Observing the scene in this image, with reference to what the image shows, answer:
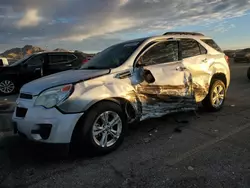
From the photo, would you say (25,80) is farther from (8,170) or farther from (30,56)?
(8,170)

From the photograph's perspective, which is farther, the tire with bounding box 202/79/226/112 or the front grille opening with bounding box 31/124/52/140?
the tire with bounding box 202/79/226/112

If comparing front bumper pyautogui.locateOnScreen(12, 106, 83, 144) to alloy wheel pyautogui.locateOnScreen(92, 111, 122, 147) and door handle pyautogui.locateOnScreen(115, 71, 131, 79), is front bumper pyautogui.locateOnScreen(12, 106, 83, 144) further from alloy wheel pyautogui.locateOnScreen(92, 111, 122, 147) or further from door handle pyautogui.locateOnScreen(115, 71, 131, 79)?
→ door handle pyautogui.locateOnScreen(115, 71, 131, 79)

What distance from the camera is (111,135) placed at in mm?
4148

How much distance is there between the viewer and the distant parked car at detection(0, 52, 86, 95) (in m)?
10.6

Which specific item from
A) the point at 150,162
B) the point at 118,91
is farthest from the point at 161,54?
the point at 150,162

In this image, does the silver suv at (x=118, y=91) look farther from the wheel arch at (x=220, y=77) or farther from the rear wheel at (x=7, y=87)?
the rear wheel at (x=7, y=87)

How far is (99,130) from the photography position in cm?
398

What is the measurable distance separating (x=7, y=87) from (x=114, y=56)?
22.8 ft

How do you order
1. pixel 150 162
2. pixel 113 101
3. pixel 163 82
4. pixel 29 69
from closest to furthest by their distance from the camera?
pixel 150 162 → pixel 113 101 → pixel 163 82 → pixel 29 69

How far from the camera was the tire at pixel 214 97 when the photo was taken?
604cm

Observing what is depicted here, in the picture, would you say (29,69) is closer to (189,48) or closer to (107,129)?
(189,48)

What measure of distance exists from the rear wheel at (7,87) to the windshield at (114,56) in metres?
6.35

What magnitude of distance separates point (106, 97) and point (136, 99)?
1.95 ft

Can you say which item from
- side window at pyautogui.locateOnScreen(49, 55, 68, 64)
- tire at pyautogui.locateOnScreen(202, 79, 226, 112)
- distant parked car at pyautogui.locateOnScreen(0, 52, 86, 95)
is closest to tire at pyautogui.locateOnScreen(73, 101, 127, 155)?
tire at pyautogui.locateOnScreen(202, 79, 226, 112)
